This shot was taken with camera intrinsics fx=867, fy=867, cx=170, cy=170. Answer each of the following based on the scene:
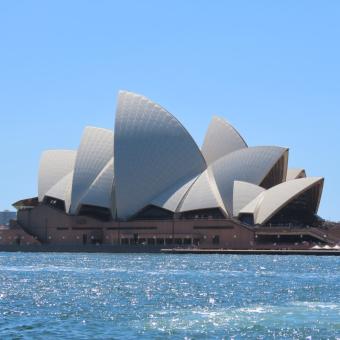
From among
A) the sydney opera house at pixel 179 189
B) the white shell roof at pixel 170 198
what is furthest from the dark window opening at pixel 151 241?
the white shell roof at pixel 170 198

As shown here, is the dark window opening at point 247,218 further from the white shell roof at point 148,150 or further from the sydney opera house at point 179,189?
the white shell roof at point 148,150

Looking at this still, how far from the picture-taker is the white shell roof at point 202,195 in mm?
87562

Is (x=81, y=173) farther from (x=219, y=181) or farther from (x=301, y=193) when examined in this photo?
(x=301, y=193)

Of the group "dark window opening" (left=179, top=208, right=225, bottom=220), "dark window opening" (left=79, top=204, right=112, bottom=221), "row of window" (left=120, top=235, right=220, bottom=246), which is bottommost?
"row of window" (left=120, top=235, right=220, bottom=246)

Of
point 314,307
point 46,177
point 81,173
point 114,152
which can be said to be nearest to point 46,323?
point 314,307

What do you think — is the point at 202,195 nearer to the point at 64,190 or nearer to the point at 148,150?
the point at 148,150

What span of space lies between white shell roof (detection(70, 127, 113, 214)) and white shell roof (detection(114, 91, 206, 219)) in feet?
13.8

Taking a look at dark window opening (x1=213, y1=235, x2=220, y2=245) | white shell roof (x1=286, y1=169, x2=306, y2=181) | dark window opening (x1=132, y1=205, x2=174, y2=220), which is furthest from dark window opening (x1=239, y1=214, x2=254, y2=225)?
white shell roof (x1=286, y1=169, x2=306, y2=181)

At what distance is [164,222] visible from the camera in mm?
91188

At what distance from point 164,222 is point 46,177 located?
15483mm

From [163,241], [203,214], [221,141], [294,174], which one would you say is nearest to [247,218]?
[203,214]

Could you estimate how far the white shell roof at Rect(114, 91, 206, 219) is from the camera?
85125 millimetres

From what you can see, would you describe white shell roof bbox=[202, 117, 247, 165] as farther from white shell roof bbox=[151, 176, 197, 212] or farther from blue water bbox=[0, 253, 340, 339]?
blue water bbox=[0, 253, 340, 339]

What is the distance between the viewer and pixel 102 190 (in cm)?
9106
